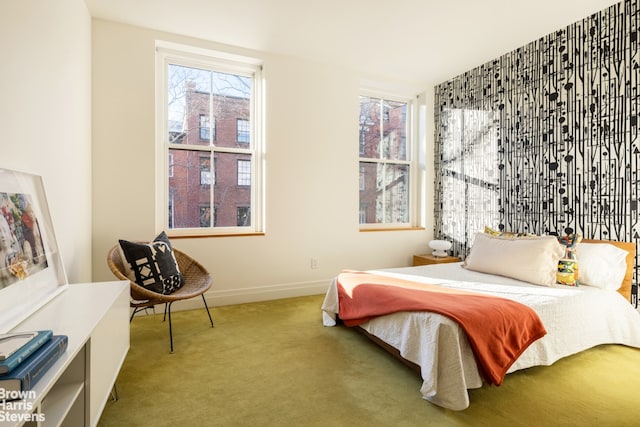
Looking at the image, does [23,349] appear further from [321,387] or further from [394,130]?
[394,130]

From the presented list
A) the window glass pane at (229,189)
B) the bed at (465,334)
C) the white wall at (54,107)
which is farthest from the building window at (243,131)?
the bed at (465,334)

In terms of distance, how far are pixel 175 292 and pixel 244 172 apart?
1565mm

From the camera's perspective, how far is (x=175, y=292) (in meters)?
2.52

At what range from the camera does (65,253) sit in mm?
2141

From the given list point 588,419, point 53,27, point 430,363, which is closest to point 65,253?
point 53,27

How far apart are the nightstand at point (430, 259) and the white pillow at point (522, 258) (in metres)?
0.95

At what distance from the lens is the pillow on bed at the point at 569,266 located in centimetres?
256

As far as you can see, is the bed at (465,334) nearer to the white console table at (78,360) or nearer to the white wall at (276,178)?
the white wall at (276,178)

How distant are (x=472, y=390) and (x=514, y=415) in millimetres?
248

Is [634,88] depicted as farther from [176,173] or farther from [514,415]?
[176,173]

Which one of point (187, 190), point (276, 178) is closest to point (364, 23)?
point (276, 178)

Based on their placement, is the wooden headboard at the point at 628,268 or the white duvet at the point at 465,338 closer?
the white duvet at the point at 465,338

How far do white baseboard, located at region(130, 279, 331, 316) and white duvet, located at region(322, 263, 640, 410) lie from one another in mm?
888

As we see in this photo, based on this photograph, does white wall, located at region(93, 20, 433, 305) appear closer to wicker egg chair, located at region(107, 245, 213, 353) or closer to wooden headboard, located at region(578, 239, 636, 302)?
wicker egg chair, located at region(107, 245, 213, 353)
